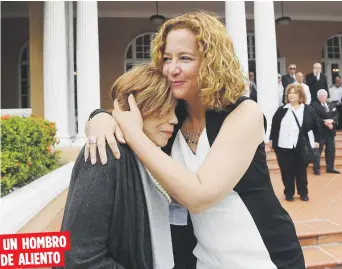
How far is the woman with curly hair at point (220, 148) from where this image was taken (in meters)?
1.09

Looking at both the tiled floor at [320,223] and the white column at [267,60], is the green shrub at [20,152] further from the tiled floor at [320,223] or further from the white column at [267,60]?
the white column at [267,60]

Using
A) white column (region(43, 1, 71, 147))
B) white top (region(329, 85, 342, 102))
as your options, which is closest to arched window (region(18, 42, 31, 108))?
white column (region(43, 1, 71, 147))

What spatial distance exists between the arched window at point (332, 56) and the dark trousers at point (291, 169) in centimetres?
1101

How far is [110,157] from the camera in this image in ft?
3.40

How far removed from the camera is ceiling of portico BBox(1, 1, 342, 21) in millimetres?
11578

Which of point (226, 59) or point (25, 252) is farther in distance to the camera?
point (25, 252)

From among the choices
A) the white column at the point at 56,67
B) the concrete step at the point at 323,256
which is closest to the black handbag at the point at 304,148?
the concrete step at the point at 323,256

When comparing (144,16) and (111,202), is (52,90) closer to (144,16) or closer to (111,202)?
(144,16)

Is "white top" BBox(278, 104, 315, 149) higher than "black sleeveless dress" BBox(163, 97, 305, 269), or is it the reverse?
"white top" BBox(278, 104, 315, 149)

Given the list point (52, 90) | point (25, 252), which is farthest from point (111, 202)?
point (52, 90)

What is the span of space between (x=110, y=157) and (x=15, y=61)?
14154 mm

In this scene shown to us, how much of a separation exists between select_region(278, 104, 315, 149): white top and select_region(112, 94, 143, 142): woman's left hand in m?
4.40

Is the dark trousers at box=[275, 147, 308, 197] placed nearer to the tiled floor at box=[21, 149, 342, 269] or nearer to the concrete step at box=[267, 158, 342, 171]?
the tiled floor at box=[21, 149, 342, 269]

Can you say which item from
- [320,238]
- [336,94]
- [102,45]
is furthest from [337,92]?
[320,238]
